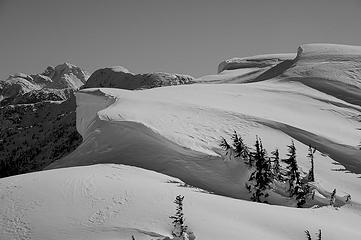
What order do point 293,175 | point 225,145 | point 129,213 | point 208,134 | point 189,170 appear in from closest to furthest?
point 129,213 → point 293,175 → point 189,170 → point 225,145 → point 208,134

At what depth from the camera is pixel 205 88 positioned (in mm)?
62812

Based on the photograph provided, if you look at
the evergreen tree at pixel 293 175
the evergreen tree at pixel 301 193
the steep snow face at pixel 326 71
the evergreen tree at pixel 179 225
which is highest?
the steep snow face at pixel 326 71

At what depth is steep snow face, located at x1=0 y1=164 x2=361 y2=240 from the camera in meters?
20.8

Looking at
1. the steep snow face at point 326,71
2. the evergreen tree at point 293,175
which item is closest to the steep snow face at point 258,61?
the steep snow face at point 326,71

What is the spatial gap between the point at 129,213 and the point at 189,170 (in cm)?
1103

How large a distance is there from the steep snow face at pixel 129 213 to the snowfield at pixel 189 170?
0.06 metres

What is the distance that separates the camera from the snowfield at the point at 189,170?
21.7 meters

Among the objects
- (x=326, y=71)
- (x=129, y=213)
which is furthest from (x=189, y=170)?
(x=326, y=71)

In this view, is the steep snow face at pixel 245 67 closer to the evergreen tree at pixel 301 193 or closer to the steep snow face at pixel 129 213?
the evergreen tree at pixel 301 193

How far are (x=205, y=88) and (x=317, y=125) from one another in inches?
882

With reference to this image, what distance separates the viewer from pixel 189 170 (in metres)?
32.5

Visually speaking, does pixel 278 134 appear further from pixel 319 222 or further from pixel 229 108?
pixel 319 222

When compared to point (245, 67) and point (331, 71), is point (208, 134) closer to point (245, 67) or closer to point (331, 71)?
point (331, 71)

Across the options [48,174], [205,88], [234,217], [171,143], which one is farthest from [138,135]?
[205,88]
